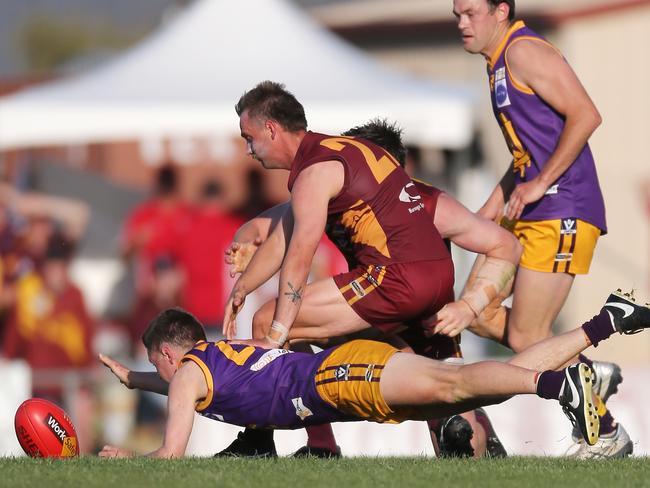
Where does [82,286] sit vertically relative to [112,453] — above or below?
above

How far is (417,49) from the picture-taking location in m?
21.0

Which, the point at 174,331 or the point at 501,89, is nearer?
the point at 174,331

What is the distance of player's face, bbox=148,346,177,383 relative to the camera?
23.0ft

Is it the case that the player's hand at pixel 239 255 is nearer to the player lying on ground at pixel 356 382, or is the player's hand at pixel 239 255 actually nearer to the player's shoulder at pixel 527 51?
the player lying on ground at pixel 356 382

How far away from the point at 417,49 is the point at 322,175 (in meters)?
14.8

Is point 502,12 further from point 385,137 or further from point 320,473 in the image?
point 320,473

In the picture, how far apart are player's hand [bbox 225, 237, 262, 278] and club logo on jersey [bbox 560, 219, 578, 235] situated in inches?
66.9

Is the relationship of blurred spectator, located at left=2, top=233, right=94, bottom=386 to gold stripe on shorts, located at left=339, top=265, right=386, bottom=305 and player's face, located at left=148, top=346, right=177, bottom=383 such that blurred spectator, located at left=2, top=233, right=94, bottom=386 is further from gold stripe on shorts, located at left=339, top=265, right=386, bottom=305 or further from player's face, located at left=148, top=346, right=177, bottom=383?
gold stripe on shorts, located at left=339, top=265, right=386, bottom=305

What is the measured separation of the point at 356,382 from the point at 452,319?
2.59 ft

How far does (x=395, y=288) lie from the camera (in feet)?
21.9

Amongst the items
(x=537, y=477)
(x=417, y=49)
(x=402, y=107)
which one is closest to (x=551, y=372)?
(x=537, y=477)

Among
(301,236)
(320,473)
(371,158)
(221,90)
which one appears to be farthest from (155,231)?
(320,473)

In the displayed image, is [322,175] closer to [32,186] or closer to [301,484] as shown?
[301,484]

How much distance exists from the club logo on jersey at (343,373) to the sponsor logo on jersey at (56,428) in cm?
156
